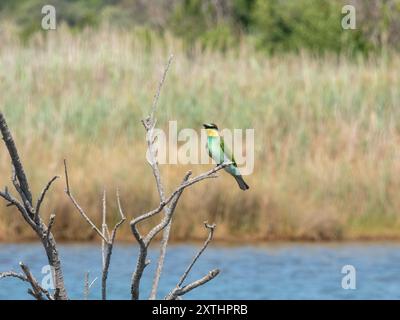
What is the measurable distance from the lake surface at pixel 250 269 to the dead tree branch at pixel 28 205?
7.53 metres

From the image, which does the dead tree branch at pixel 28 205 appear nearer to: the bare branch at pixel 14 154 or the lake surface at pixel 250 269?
the bare branch at pixel 14 154

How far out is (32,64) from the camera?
52.0 ft

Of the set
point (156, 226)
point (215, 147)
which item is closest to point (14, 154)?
point (156, 226)

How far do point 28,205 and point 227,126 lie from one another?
11218 mm

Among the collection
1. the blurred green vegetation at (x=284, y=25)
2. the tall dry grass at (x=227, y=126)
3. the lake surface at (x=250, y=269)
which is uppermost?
the blurred green vegetation at (x=284, y=25)

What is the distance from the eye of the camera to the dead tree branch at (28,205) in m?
3.07

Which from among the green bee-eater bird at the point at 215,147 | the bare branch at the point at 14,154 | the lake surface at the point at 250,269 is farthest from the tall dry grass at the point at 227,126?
the bare branch at the point at 14,154

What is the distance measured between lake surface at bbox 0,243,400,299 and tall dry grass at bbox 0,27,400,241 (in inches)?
14.1

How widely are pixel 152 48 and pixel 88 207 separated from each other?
15.2 ft

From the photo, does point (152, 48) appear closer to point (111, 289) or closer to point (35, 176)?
point (35, 176)

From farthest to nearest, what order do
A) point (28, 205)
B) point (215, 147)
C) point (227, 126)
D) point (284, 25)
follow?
point (284, 25) < point (227, 126) < point (215, 147) < point (28, 205)

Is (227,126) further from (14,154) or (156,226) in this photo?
(14,154)

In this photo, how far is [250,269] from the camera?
40.6ft
